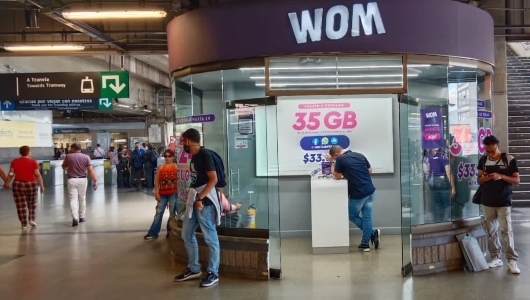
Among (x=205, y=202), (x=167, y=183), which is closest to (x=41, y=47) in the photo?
(x=167, y=183)

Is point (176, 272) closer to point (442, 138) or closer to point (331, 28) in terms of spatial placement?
point (331, 28)

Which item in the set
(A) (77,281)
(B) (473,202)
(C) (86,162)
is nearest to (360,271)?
(B) (473,202)

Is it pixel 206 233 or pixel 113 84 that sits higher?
pixel 113 84

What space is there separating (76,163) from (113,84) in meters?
2.01

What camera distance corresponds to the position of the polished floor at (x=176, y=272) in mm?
5195

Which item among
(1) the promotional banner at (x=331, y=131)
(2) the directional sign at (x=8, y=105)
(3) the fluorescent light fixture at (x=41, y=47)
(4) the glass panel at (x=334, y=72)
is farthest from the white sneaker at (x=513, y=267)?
(2) the directional sign at (x=8, y=105)

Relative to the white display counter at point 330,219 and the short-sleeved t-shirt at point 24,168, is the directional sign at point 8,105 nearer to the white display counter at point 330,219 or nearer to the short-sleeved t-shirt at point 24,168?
the short-sleeved t-shirt at point 24,168

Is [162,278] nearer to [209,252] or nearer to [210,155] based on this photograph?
[209,252]

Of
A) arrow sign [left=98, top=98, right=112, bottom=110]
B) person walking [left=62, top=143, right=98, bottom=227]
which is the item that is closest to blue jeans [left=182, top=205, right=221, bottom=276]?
person walking [left=62, top=143, right=98, bottom=227]

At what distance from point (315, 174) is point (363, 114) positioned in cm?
128

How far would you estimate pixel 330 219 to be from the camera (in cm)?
691

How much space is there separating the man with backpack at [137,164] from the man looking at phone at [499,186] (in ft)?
47.3

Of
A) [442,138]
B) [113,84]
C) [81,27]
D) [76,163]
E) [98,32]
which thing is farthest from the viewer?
[113,84]

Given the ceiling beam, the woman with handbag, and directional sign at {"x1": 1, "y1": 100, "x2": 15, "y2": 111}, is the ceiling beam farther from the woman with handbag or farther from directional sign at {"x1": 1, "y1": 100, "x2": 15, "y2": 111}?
the woman with handbag
